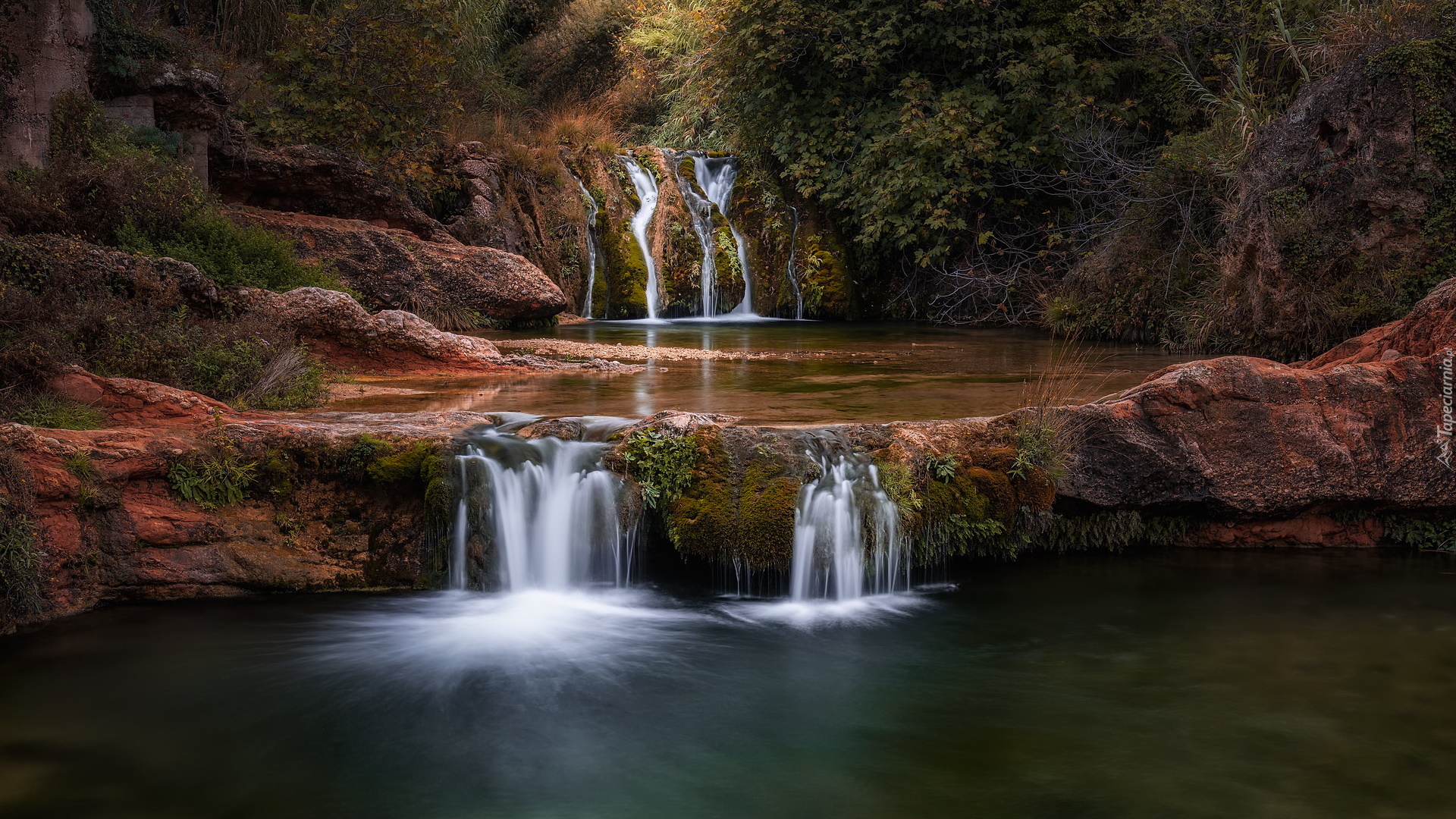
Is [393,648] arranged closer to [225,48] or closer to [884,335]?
[884,335]

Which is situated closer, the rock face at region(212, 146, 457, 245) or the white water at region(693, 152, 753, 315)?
the rock face at region(212, 146, 457, 245)

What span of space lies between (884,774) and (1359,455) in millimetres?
4559

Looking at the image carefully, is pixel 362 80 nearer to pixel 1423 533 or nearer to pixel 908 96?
pixel 908 96

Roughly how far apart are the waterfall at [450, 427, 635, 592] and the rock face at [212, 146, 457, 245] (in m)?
9.08

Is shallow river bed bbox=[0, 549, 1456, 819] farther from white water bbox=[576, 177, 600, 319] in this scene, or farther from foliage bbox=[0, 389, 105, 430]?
white water bbox=[576, 177, 600, 319]

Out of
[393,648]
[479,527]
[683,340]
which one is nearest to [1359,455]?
[479,527]

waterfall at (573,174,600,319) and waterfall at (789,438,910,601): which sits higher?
waterfall at (573,174,600,319)

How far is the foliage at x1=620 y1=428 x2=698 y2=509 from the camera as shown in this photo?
237 inches

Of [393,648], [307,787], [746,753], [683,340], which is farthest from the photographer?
[683,340]

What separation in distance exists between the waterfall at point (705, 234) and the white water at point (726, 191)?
0.39 ft

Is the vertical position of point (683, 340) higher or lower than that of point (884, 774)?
higher

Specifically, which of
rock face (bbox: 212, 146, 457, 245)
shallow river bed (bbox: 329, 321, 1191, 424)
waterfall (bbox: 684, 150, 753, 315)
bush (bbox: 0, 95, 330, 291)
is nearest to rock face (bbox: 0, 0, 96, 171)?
bush (bbox: 0, 95, 330, 291)

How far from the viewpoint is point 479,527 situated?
19.8 ft

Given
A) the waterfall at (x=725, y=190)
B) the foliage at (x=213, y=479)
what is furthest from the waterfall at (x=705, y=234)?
the foliage at (x=213, y=479)
